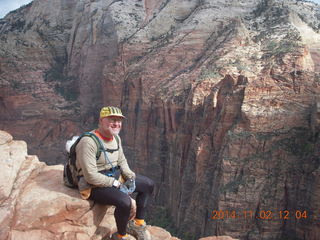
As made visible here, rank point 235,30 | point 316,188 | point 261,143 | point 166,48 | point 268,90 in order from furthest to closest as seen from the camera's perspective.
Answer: point 166,48, point 235,30, point 268,90, point 261,143, point 316,188

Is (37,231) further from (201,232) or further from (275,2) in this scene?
(275,2)

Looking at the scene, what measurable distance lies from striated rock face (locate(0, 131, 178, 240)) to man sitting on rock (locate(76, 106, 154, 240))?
37 centimetres

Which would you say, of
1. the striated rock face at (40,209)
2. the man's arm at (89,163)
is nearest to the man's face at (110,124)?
the man's arm at (89,163)

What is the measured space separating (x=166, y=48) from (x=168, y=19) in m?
6.34

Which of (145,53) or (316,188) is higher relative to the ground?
(145,53)

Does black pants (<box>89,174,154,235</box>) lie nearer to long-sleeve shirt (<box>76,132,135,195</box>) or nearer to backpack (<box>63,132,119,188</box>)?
long-sleeve shirt (<box>76,132,135,195</box>)

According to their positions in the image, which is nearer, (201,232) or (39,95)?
(201,232)

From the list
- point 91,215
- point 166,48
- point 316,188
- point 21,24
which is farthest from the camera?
point 21,24

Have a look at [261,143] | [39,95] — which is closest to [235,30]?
[261,143]

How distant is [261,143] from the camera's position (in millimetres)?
17500

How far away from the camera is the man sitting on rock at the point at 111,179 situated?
629 centimetres

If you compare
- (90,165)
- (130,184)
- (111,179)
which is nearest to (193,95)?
(130,184)

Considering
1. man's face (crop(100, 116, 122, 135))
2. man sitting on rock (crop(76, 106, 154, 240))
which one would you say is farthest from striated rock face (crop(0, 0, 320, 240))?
man's face (crop(100, 116, 122, 135))
